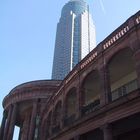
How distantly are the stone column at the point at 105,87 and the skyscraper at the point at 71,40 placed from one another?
135504 mm

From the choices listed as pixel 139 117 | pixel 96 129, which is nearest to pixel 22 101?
pixel 96 129

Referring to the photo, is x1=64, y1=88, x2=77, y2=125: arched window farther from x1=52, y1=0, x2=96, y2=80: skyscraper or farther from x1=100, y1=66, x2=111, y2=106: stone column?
x1=52, y1=0, x2=96, y2=80: skyscraper

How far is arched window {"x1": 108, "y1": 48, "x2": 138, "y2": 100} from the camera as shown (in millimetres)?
17250

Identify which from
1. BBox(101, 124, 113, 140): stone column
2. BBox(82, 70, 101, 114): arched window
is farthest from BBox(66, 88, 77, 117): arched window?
BBox(101, 124, 113, 140): stone column

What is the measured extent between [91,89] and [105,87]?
18.2 feet

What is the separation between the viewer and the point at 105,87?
16547 millimetres

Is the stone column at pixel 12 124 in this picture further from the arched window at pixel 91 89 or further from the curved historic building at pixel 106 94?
the arched window at pixel 91 89

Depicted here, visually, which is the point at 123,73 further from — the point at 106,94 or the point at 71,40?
the point at 71,40

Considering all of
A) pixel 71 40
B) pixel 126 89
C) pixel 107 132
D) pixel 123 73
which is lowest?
pixel 107 132

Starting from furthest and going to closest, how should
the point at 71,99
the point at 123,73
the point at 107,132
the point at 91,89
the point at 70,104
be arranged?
1. the point at 70,104
2. the point at 71,99
3. the point at 91,89
4. the point at 123,73
5. the point at 107,132

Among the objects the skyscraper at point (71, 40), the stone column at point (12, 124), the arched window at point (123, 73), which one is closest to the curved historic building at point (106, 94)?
the arched window at point (123, 73)

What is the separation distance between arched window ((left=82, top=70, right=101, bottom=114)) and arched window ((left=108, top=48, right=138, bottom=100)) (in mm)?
1303

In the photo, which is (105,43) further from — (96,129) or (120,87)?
(96,129)

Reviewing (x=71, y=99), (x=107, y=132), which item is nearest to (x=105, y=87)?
(x=107, y=132)
